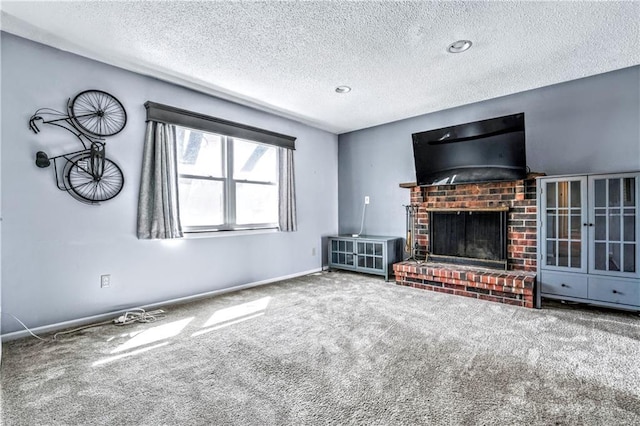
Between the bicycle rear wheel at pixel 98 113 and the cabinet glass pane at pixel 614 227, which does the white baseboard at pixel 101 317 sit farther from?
the cabinet glass pane at pixel 614 227

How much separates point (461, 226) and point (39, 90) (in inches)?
177

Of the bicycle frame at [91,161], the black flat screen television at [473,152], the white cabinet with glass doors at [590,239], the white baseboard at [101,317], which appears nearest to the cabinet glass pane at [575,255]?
the white cabinet with glass doors at [590,239]

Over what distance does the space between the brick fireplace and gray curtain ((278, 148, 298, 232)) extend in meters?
1.59

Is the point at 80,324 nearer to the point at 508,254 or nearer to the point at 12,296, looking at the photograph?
the point at 12,296

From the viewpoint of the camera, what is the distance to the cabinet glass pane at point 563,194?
2975mm

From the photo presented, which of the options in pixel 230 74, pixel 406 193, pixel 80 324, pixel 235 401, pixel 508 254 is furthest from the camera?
pixel 406 193

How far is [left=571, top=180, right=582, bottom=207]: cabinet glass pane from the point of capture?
2.91 meters

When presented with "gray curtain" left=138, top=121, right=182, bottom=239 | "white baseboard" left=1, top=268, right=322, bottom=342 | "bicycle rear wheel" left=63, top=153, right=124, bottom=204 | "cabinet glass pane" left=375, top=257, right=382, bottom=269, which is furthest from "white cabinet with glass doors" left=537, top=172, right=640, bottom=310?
"bicycle rear wheel" left=63, top=153, right=124, bottom=204

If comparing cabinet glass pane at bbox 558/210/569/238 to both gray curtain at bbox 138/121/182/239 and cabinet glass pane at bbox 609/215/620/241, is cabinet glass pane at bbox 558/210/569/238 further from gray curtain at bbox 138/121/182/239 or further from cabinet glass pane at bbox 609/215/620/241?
gray curtain at bbox 138/121/182/239

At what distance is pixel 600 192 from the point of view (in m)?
2.82

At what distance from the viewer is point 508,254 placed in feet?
11.8

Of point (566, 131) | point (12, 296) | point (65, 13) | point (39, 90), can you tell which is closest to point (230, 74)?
point (65, 13)

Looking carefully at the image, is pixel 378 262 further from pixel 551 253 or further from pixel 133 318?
pixel 133 318

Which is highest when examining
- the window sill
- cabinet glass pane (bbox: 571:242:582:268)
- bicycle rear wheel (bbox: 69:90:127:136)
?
bicycle rear wheel (bbox: 69:90:127:136)
